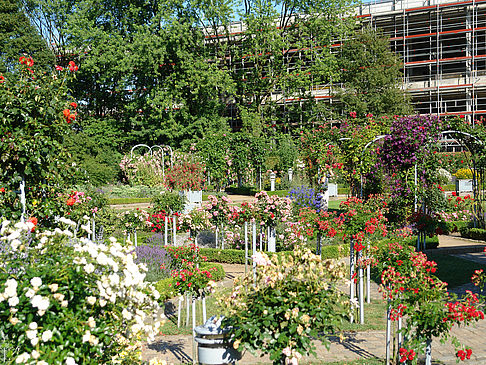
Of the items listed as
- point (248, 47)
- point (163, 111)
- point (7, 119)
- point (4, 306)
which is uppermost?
point (248, 47)

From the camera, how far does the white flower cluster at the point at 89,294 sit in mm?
2355

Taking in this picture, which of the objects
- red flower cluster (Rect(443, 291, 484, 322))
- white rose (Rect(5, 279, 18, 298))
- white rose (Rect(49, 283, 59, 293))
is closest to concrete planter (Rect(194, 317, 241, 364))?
white rose (Rect(49, 283, 59, 293))

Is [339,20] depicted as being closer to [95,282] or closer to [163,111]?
[163,111]

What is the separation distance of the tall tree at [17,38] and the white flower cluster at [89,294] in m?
25.0

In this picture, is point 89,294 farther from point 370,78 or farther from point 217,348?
point 370,78

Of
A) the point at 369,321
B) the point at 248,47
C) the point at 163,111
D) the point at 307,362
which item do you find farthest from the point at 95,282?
the point at 248,47

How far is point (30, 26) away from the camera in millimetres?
26594

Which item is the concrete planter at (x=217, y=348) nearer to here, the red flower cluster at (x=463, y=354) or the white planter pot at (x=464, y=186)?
the red flower cluster at (x=463, y=354)

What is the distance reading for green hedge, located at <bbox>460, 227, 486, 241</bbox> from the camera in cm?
1177

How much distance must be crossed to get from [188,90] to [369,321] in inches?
825

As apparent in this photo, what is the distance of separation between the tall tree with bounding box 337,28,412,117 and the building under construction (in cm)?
584

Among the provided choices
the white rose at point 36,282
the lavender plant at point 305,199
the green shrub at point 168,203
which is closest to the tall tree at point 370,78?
the lavender plant at point 305,199

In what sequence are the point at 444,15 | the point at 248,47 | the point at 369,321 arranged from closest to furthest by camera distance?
the point at 369,321
the point at 248,47
the point at 444,15

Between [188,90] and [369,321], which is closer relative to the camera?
[369,321]
